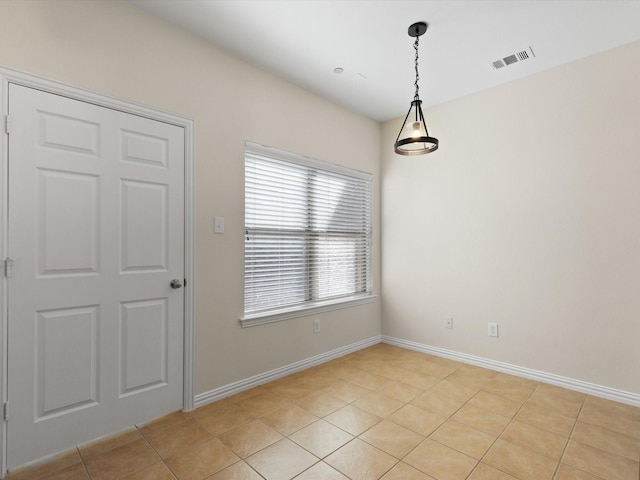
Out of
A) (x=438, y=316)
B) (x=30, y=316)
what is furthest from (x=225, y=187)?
(x=438, y=316)

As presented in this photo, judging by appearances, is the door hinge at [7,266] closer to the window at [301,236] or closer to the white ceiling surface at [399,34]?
the window at [301,236]

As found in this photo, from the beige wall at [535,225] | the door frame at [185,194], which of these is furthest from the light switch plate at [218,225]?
the beige wall at [535,225]

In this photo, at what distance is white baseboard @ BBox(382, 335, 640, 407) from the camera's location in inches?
105

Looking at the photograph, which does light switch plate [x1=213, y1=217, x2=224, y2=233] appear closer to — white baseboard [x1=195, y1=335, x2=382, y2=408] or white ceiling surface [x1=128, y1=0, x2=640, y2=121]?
white baseboard [x1=195, y1=335, x2=382, y2=408]

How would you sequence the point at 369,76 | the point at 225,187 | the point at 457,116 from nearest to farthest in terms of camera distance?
the point at 225,187
the point at 369,76
the point at 457,116

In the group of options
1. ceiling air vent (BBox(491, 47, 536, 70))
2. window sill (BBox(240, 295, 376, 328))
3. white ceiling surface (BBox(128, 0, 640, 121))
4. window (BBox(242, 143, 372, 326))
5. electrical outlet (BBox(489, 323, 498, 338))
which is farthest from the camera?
electrical outlet (BBox(489, 323, 498, 338))

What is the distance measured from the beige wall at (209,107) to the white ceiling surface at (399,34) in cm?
17

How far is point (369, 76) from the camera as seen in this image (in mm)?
3191

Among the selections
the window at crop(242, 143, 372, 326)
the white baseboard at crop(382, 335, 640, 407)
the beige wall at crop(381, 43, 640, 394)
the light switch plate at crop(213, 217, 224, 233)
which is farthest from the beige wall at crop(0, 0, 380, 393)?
the beige wall at crop(381, 43, 640, 394)

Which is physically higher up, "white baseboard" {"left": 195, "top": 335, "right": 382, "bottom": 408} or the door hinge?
the door hinge

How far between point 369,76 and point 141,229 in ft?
7.80

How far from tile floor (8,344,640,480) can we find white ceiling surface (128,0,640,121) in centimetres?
278

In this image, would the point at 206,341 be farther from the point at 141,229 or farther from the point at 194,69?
the point at 194,69

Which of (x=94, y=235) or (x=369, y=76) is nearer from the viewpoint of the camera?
(x=94, y=235)
